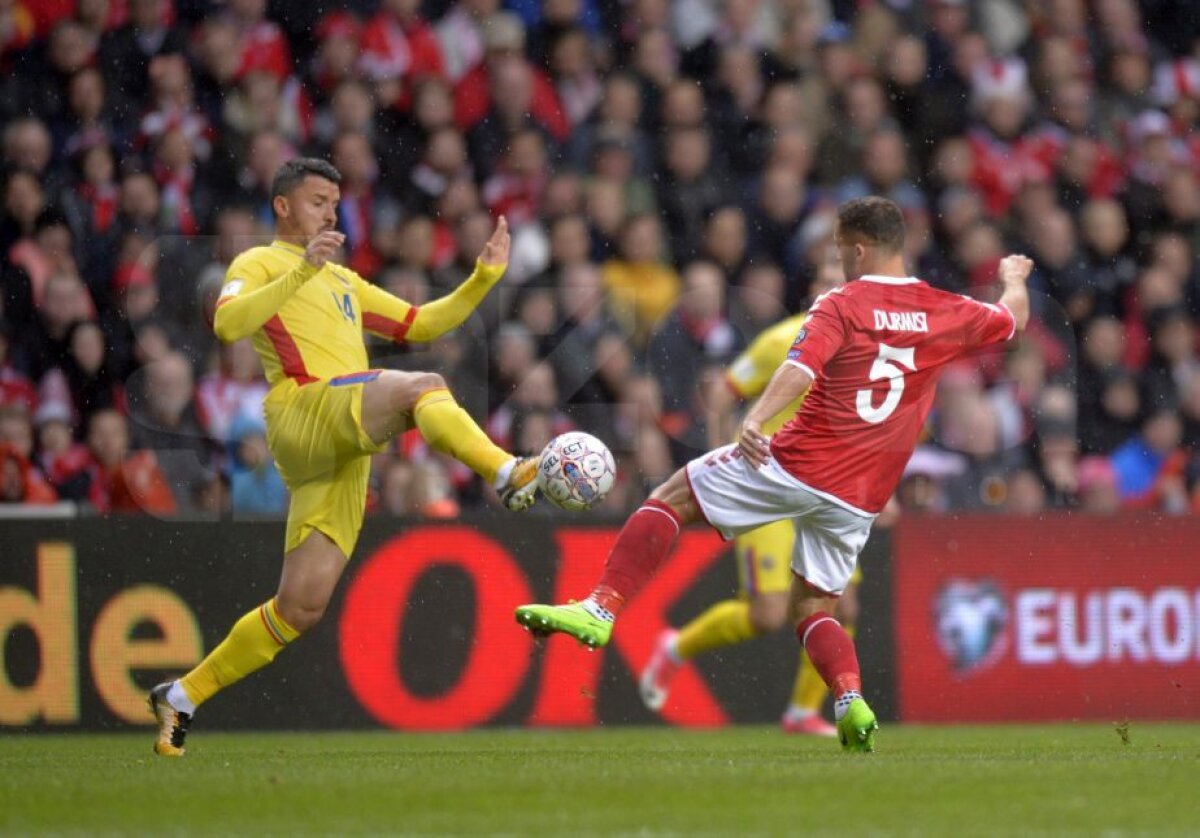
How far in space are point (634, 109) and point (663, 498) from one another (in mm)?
5491

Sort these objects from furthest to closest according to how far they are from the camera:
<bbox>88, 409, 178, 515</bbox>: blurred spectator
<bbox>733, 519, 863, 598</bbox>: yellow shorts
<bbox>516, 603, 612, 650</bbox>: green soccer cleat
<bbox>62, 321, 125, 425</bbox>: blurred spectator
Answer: <bbox>62, 321, 125, 425</bbox>: blurred spectator < <bbox>88, 409, 178, 515</bbox>: blurred spectator < <bbox>733, 519, 863, 598</bbox>: yellow shorts < <bbox>516, 603, 612, 650</bbox>: green soccer cleat

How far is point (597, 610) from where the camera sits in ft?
23.1

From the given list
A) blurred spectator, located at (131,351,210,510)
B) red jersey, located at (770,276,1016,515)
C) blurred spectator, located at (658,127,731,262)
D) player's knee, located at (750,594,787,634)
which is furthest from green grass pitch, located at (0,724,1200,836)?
blurred spectator, located at (658,127,731,262)

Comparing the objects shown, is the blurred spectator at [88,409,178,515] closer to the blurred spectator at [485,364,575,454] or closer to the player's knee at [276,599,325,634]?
the blurred spectator at [485,364,575,454]

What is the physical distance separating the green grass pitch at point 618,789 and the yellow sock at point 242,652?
28 centimetres

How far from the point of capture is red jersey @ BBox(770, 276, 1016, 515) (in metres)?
7.24

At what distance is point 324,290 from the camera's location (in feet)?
26.0

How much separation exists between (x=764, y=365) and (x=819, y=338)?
2539 millimetres

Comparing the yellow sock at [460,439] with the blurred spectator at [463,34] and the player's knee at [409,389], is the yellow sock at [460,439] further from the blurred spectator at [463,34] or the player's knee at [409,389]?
the blurred spectator at [463,34]

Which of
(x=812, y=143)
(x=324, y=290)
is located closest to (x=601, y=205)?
(x=812, y=143)

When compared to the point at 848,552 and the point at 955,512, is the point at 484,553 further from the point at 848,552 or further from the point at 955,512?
the point at 848,552

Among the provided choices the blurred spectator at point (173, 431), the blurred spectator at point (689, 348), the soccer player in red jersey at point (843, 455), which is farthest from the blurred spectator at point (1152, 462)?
the blurred spectator at point (173, 431)

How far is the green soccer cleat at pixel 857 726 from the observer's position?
23.4 feet

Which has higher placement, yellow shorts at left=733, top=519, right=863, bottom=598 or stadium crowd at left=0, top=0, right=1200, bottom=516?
stadium crowd at left=0, top=0, right=1200, bottom=516
